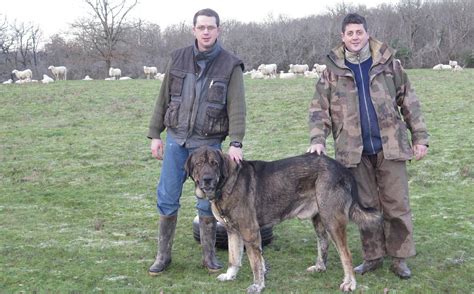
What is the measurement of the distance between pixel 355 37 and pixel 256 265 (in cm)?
231

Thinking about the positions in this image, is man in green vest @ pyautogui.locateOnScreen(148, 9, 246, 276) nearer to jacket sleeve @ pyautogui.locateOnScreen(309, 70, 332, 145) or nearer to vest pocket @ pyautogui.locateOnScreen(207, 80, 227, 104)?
vest pocket @ pyautogui.locateOnScreen(207, 80, 227, 104)

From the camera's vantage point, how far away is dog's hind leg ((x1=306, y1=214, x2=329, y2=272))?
5.35 metres

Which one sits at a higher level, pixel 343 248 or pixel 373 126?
pixel 373 126

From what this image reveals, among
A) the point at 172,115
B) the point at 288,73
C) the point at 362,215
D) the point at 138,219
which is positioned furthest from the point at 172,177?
the point at 288,73

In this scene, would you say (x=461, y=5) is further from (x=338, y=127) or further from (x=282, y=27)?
(x=338, y=127)

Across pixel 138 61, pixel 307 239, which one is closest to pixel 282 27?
pixel 138 61

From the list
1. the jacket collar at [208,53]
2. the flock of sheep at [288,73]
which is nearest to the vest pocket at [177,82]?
the jacket collar at [208,53]

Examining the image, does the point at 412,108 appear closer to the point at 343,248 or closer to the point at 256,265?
the point at 343,248

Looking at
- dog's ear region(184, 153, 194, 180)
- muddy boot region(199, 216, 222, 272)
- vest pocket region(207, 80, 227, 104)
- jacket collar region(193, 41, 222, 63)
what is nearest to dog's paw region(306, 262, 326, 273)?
muddy boot region(199, 216, 222, 272)

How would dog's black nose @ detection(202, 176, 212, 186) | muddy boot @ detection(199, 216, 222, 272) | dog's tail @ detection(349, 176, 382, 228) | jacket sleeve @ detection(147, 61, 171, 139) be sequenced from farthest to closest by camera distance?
muddy boot @ detection(199, 216, 222, 272), jacket sleeve @ detection(147, 61, 171, 139), dog's tail @ detection(349, 176, 382, 228), dog's black nose @ detection(202, 176, 212, 186)

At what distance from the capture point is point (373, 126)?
5.11m

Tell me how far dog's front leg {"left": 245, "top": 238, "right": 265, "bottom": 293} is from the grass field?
179 mm

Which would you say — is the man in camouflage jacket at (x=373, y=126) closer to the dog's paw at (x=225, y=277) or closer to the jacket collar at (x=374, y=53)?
the jacket collar at (x=374, y=53)

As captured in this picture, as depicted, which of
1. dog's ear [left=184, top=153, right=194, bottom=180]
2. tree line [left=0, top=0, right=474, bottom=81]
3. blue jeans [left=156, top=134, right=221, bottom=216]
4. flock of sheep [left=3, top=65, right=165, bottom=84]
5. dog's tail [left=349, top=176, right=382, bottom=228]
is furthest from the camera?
tree line [left=0, top=0, right=474, bottom=81]
